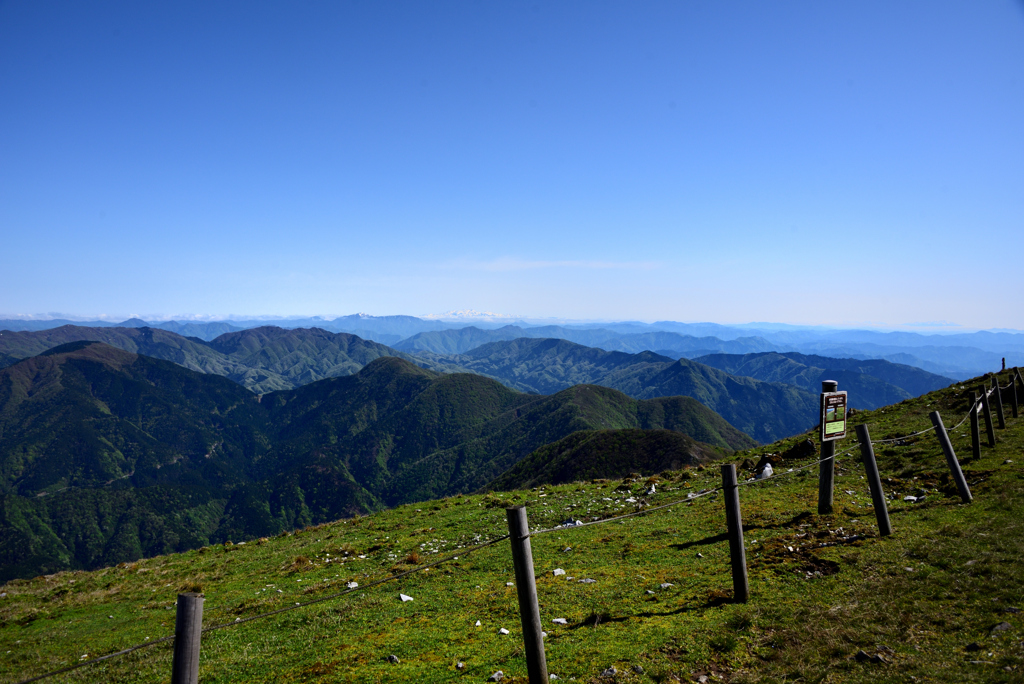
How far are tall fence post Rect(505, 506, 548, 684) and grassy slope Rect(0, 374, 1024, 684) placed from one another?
1165 millimetres

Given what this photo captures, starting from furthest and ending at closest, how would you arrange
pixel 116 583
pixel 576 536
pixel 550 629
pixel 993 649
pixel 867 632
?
1. pixel 116 583
2. pixel 576 536
3. pixel 550 629
4. pixel 867 632
5. pixel 993 649

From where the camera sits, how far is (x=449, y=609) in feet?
37.6

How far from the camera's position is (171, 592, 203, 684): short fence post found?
17.2ft

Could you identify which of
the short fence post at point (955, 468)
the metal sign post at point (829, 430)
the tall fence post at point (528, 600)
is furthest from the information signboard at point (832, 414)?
the tall fence post at point (528, 600)

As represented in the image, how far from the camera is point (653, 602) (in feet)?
33.4

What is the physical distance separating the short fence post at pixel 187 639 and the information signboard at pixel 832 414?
50.1 feet

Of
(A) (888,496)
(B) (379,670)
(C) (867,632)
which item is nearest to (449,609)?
(B) (379,670)

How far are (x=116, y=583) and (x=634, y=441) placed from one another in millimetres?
119818

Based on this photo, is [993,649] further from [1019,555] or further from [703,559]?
[703,559]

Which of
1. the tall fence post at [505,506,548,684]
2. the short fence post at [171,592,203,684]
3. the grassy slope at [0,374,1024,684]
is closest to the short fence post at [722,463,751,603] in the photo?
the grassy slope at [0,374,1024,684]

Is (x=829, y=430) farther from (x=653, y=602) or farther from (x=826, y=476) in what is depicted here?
(x=653, y=602)

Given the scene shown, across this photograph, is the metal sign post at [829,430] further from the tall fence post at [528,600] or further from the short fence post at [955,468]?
the tall fence post at [528,600]

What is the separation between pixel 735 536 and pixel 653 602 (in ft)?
8.11

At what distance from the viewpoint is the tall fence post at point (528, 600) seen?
21.8 feet
